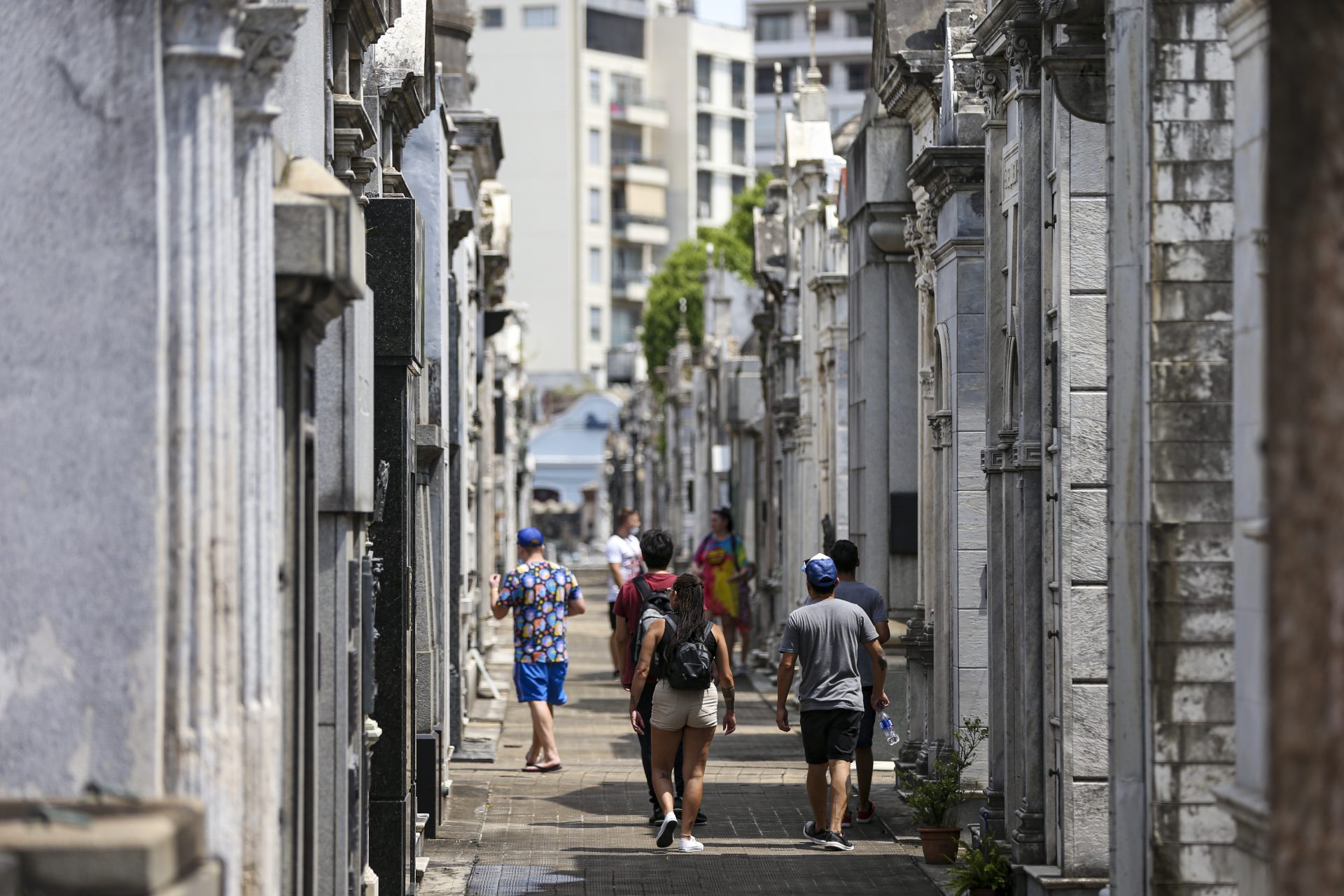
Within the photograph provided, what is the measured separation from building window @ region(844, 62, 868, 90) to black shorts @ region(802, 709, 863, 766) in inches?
3341

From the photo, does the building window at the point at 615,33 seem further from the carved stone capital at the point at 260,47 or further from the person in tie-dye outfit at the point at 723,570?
the carved stone capital at the point at 260,47

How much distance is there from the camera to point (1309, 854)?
13.7 ft

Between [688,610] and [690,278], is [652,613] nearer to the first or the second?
[688,610]

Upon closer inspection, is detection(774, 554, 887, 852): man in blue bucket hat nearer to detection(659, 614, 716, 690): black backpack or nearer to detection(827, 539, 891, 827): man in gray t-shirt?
detection(659, 614, 716, 690): black backpack

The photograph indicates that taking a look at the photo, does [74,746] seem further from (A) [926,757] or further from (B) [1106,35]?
(A) [926,757]

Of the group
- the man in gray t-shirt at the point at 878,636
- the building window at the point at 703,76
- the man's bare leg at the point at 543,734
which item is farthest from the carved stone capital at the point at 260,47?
the building window at the point at 703,76

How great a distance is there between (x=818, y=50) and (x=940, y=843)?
291 feet

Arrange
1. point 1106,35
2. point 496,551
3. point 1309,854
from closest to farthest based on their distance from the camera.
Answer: point 1309,854, point 1106,35, point 496,551

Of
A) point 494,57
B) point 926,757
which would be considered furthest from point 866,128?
point 494,57

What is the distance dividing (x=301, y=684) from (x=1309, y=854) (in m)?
4.02

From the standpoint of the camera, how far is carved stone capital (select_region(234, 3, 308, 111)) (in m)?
6.24

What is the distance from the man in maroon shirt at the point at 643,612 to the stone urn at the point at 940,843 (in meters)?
1.65

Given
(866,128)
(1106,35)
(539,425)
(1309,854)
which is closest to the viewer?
(1309,854)

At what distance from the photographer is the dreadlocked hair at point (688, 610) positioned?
12.8 m
